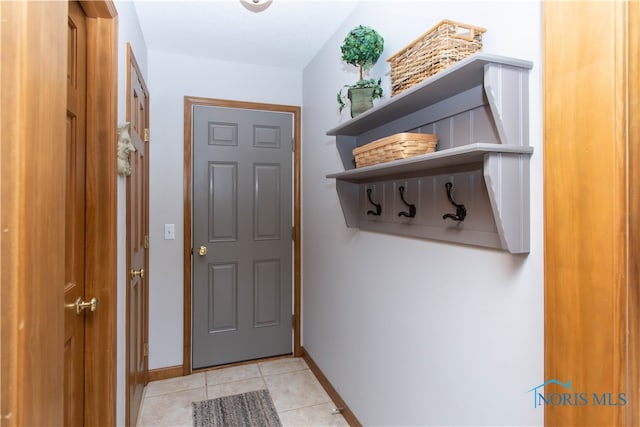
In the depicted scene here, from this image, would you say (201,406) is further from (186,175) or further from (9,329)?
(9,329)

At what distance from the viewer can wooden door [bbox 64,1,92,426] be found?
1170 millimetres

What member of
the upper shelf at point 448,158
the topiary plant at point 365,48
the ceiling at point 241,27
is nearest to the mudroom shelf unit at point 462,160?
the upper shelf at point 448,158

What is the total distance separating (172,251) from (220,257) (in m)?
0.35

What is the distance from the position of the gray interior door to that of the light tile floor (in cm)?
14

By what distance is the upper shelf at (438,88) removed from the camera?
0.89 metres

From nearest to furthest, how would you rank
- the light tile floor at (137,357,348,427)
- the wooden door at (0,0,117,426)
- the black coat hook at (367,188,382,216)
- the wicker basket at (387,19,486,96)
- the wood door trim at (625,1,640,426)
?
the wooden door at (0,0,117,426)
the wood door trim at (625,1,640,426)
the wicker basket at (387,19,486,96)
the black coat hook at (367,188,382,216)
the light tile floor at (137,357,348,427)

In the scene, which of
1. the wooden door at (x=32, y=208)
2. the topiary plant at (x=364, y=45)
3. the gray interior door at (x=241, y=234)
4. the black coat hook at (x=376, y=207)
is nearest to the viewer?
the wooden door at (x=32, y=208)

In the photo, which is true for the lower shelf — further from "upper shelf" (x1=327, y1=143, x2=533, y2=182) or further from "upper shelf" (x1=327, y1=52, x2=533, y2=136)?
"upper shelf" (x1=327, y1=52, x2=533, y2=136)

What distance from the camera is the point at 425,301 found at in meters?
1.37

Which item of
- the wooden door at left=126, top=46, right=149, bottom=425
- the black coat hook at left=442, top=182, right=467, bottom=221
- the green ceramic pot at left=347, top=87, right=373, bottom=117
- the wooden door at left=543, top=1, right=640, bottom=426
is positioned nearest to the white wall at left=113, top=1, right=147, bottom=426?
the wooden door at left=126, top=46, right=149, bottom=425

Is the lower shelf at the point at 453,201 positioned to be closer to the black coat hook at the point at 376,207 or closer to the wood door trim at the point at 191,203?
the black coat hook at the point at 376,207

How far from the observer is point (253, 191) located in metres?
2.72

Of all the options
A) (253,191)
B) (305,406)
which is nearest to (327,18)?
(253,191)

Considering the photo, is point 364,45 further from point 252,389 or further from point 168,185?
point 252,389
